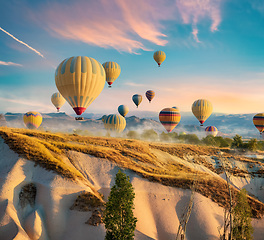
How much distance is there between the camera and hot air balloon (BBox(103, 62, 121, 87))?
67.0 metres

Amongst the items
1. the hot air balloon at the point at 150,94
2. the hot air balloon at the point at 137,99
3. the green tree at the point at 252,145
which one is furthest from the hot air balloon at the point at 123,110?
the green tree at the point at 252,145

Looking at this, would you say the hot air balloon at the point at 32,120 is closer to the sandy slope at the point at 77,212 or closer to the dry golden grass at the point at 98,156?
the dry golden grass at the point at 98,156

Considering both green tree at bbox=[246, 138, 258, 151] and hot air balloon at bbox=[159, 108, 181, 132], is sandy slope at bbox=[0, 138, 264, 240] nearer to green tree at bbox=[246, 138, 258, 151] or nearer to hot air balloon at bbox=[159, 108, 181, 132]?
hot air balloon at bbox=[159, 108, 181, 132]

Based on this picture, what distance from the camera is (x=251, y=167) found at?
173 ft

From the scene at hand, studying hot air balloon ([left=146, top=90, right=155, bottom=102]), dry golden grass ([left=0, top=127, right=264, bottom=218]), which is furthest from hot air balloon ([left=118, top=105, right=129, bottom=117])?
dry golden grass ([left=0, top=127, right=264, bottom=218])

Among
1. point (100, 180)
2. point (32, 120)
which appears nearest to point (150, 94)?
point (32, 120)

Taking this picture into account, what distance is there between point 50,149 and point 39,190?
7767 mm

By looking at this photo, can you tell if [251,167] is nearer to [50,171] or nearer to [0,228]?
[50,171]

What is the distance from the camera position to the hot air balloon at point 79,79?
1430 inches

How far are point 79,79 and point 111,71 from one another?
106ft

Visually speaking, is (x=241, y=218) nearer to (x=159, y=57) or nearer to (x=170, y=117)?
(x=170, y=117)

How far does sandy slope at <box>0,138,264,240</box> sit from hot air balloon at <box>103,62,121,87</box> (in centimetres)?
4075

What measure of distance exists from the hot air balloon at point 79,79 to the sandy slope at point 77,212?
11710 mm

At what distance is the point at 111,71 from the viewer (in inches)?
2640
